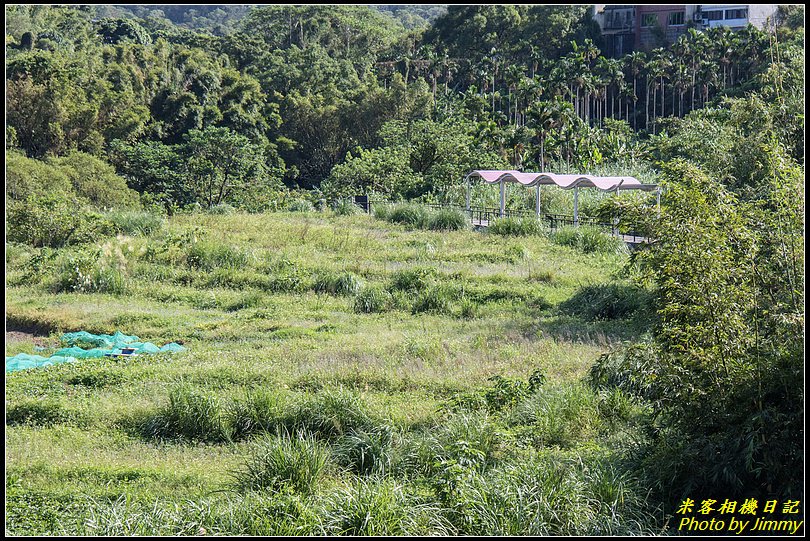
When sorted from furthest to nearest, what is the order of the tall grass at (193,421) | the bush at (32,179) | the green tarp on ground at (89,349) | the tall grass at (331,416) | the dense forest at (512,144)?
the bush at (32,179)
the green tarp on ground at (89,349)
the tall grass at (193,421)
the tall grass at (331,416)
the dense forest at (512,144)

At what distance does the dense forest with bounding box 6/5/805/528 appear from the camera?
661cm

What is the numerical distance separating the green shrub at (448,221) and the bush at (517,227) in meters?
1.36

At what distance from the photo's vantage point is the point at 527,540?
573cm

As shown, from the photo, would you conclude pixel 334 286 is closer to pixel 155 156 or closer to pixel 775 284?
pixel 775 284

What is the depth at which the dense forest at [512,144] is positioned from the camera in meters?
6.61

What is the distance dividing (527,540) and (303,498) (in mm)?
1747

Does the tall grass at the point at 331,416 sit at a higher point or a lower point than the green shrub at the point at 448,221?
higher

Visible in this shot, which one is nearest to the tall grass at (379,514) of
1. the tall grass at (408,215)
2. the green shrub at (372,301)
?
the green shrub at (372,301)

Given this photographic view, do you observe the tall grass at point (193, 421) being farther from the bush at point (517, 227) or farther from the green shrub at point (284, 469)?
the bush at point (517, 227)

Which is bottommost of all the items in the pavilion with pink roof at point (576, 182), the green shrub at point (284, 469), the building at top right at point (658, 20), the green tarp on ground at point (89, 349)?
the green tarp on ground at point (89, 349)

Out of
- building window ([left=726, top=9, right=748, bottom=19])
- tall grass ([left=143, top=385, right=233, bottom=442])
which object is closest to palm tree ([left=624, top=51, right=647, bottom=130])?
building window ([left=726, top=9, right=748, bottom=19])

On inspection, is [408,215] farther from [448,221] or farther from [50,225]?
[50,225]

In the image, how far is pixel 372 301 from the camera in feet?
54.5

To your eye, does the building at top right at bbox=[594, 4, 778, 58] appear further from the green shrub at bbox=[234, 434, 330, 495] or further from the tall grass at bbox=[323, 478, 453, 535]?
the tall grass at bbox=[323, 478, 453, 535]
